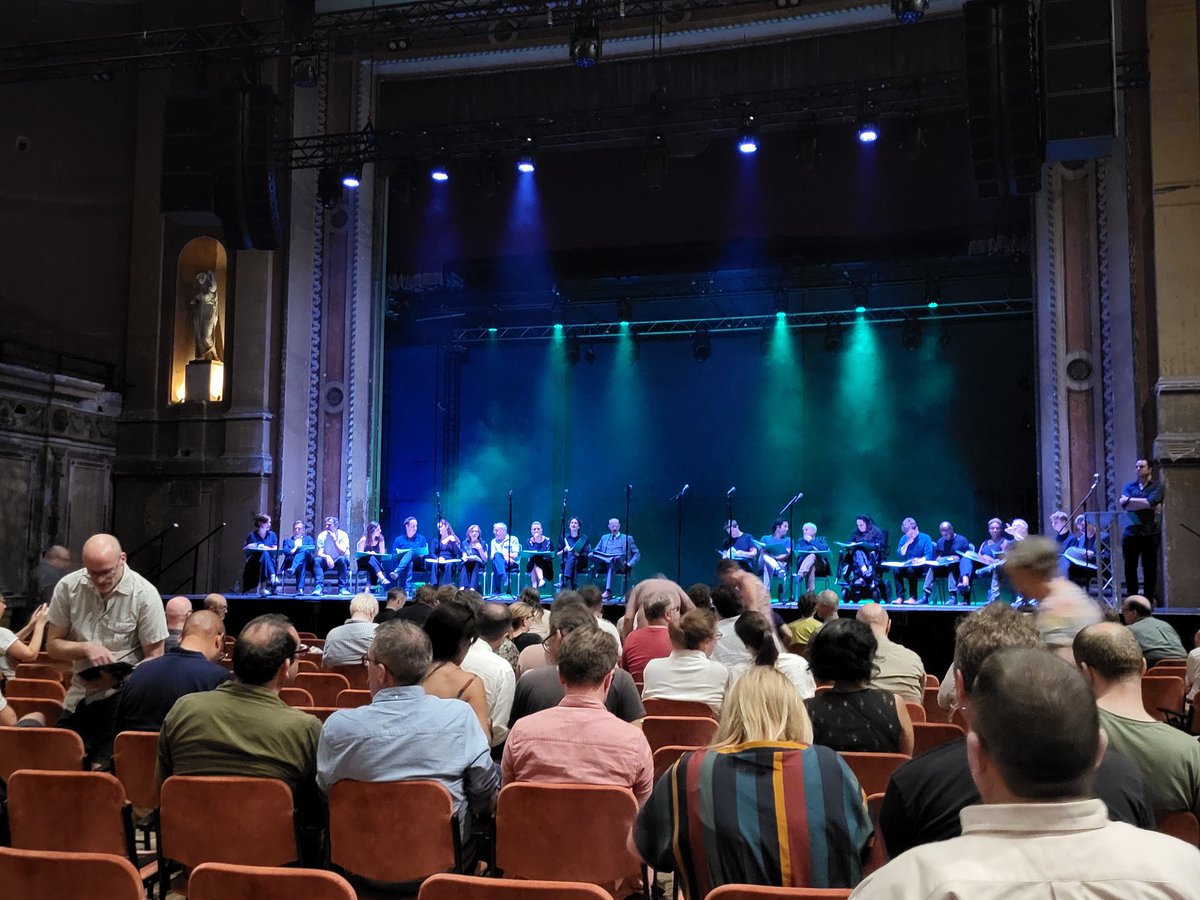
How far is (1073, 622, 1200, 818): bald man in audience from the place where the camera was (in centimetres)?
267

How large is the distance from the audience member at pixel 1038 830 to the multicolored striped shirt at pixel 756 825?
3.27 feet

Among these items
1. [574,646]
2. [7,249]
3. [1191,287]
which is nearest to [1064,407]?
[1191,287]

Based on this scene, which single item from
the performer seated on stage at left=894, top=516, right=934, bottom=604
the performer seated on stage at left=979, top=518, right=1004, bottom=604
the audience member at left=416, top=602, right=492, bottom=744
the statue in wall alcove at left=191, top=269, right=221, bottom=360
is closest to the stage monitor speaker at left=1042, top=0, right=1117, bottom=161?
the performer seated on stage at left=979, top=518, right=1004, bottom=604

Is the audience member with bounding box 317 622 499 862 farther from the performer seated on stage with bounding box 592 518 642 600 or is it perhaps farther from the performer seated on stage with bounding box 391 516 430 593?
the performer seated on stage with bounding box 391 516 430 593

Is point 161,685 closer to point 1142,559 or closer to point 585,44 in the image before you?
point 585,44

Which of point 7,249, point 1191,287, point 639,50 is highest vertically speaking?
point 639,50

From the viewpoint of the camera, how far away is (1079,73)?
8.41m

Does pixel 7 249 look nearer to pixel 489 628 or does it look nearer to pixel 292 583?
pixel 292 583

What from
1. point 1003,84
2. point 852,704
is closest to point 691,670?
point 852,704

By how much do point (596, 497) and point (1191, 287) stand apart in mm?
8960

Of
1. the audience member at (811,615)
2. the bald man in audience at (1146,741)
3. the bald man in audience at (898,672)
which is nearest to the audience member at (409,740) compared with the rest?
the bald man in audience at (1146,741)

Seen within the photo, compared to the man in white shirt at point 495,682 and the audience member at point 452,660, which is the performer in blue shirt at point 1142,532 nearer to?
the man in white shirt at point 495,682

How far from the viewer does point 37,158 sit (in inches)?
555

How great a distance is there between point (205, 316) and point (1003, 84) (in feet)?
33.5
